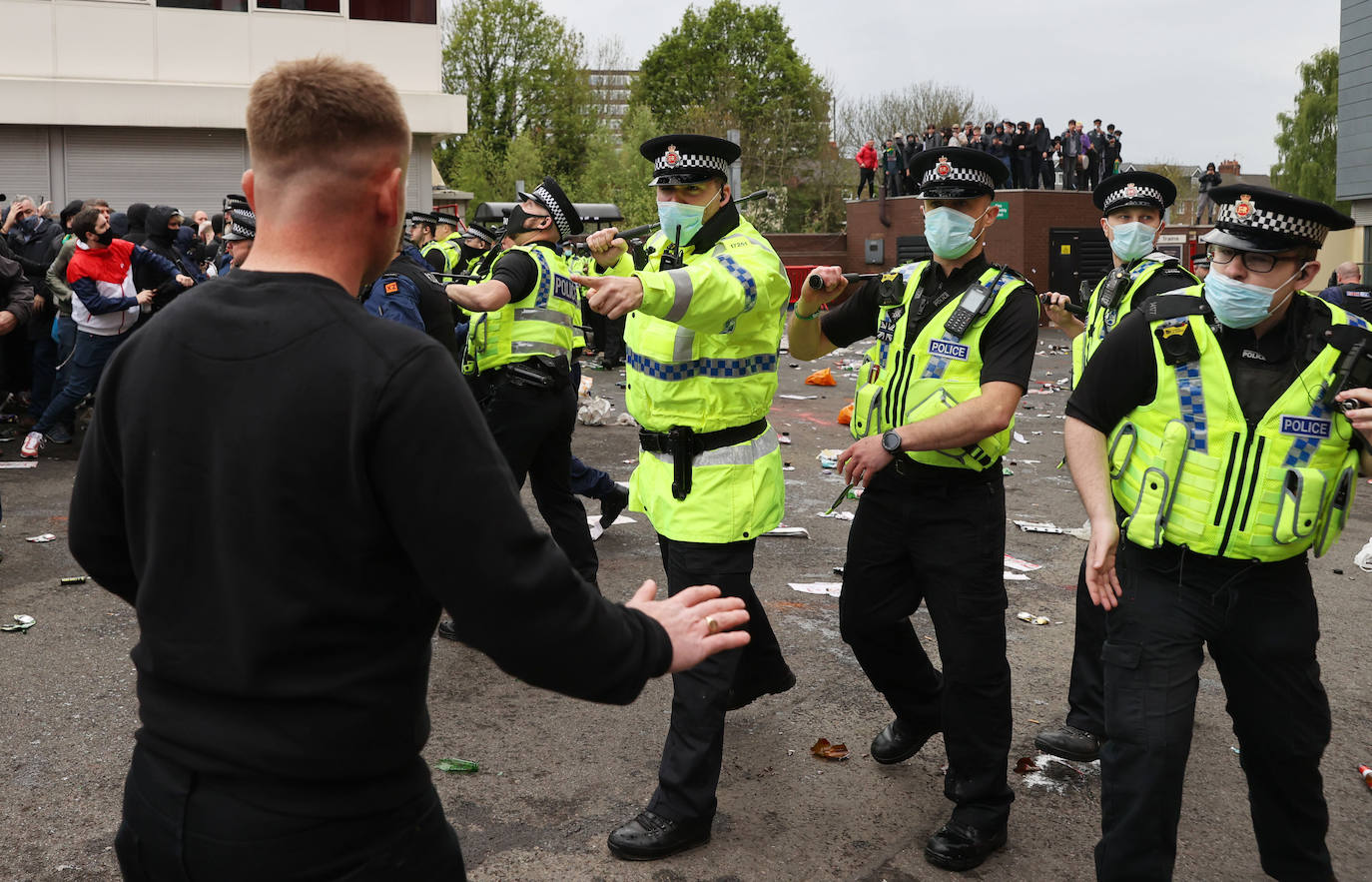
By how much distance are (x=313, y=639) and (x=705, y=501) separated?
8.16 feet

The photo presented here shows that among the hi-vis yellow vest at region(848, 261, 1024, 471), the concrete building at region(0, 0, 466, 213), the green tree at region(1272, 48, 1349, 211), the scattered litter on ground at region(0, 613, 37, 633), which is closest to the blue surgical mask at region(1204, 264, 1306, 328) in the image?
the hi-vis yellow vest at region(848, 261, 1024, 471)

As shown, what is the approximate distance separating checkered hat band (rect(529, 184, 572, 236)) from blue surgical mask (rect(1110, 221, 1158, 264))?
9.76 ft

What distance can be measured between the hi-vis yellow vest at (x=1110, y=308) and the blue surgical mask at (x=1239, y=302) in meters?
2.36

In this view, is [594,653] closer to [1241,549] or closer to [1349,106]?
[1241,549]

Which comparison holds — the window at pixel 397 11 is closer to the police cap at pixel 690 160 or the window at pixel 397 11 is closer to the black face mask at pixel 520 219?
the black face mask at pixel 520 219

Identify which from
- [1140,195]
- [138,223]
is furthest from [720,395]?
[138,223]

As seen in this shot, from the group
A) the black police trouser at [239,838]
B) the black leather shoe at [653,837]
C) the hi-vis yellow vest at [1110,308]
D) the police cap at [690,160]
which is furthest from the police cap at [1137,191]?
the black police trouser at [239,838]

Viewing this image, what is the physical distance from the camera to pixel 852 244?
31.8 metres

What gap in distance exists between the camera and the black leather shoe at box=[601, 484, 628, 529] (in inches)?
314

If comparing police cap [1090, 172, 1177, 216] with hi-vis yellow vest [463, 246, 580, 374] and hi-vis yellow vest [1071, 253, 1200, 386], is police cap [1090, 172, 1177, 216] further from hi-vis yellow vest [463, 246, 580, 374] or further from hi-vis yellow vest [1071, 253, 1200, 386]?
hi-vis yellow vest [463, 246, 580, 374]

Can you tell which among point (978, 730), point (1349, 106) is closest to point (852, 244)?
point (1349, 106)

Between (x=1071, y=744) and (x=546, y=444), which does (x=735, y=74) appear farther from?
(x=1071, y=744)

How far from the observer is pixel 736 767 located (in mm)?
4578

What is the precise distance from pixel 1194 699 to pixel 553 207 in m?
4.63
